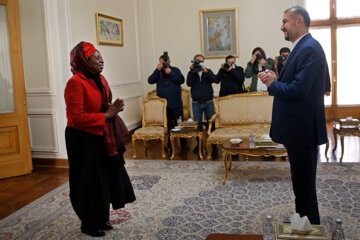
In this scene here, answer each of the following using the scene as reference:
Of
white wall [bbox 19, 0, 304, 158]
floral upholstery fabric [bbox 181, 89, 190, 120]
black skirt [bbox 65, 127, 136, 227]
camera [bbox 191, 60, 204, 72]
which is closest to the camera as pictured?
black skirt [bbox 65, 127, 136, 227]

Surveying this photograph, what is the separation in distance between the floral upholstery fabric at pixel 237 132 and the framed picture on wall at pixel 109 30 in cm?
249

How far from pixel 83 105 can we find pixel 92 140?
0.28m

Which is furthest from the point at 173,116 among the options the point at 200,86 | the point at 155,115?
the point at 200,86

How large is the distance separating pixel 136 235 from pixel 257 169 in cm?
208

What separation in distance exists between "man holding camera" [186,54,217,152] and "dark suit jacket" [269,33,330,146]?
3.23 metres

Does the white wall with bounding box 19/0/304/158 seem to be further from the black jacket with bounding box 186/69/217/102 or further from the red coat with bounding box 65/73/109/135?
the red coat with bounding box 65/73/109/135

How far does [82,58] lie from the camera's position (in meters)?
2.71

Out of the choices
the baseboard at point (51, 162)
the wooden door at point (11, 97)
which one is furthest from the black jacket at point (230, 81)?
the wooden door at point (11, 97)

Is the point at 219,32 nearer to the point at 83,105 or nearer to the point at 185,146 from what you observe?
the point at 185,146

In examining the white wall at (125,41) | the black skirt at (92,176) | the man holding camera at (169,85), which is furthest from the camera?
the man holding camera at (169,85)

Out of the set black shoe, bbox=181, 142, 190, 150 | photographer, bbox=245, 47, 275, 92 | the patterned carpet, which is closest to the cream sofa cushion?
photographer, bbox=245, 47, 275, 92

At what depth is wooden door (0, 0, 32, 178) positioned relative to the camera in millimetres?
4707

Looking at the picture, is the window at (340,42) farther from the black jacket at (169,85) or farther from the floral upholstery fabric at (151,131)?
the floral upholstery fabric at (151,131)

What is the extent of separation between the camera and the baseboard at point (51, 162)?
5164mm
